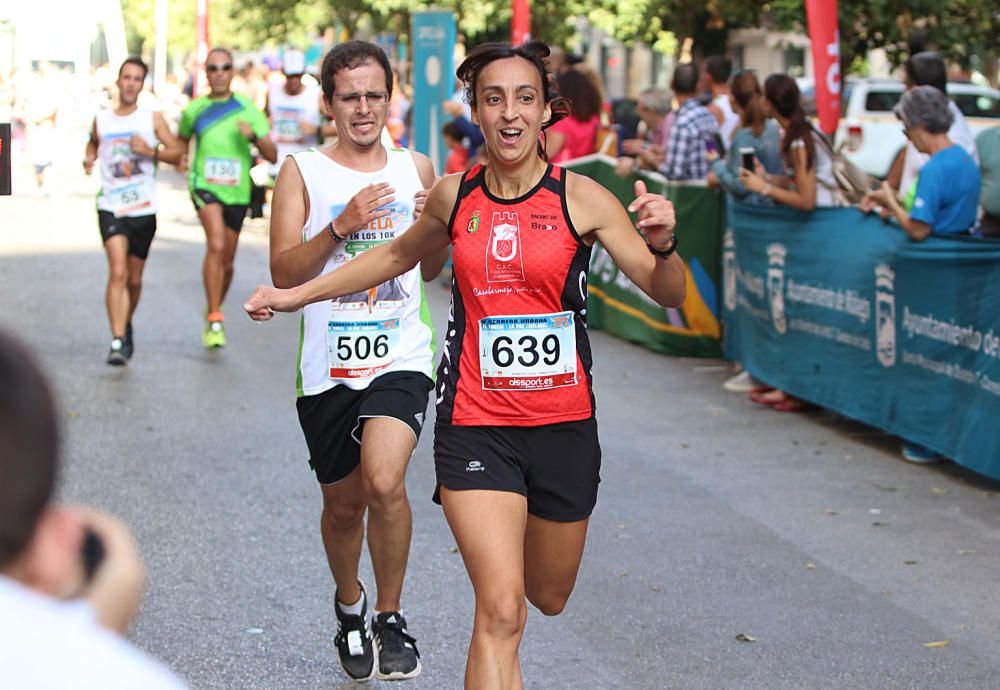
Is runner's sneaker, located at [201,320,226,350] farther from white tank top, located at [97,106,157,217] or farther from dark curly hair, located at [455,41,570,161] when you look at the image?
dark curly hair, located at [455,41,570,161]

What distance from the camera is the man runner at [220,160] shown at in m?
11.9

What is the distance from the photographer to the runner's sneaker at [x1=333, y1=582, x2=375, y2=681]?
516cm

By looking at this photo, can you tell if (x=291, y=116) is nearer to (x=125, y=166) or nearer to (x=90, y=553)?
(x=125, y=166)

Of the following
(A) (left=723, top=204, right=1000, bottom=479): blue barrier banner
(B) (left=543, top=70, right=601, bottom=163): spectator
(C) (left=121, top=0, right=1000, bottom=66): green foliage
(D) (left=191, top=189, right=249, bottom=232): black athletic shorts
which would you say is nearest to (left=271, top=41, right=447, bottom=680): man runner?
(A) (left=723, top=204, right=1000, bottom=479): blue barrier banner

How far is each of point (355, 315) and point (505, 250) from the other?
1.18m

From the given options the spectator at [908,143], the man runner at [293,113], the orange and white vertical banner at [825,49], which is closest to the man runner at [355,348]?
the spectator at [908,143]

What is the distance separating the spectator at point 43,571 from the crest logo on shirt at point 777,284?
8.84m

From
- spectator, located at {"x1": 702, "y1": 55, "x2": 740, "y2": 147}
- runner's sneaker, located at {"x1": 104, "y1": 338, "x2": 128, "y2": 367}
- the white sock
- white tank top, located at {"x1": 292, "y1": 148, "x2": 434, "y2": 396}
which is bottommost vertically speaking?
runner's sneaker, located at {"x1": 104, "y1": 338, "x2": 128, "y2": 367}


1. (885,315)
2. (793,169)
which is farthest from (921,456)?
(793,169)

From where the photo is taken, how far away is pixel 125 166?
36.8 feet

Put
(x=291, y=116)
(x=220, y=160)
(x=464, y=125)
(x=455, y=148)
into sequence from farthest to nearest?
(x=291, y=116)
(x=455, y=148)
(x=464, y=125)
(x=220, y=160)

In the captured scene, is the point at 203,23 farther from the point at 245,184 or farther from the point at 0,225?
the point at 245,184

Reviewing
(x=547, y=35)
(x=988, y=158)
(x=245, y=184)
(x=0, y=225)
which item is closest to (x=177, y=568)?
(x=988, y=158)

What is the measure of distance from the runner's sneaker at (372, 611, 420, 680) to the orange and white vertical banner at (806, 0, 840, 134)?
6863 mm
